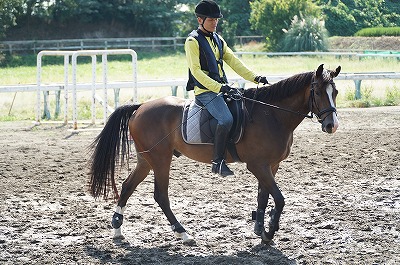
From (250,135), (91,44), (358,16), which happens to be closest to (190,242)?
(250,135)

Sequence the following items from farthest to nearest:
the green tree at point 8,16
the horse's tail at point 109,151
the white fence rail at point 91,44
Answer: the green tree at point 8,16
the white fence rail at point 91,44
the horse's tail at point 109,151

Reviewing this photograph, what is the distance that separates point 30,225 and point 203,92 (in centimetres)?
245

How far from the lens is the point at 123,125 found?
8.52m

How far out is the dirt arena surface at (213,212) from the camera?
718cm

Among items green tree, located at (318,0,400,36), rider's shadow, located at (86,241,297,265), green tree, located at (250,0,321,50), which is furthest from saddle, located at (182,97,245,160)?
green tree, located at (318,0,400,36)

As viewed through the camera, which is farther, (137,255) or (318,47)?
(318,47)

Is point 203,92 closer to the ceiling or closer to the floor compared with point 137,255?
closer to the ceiling

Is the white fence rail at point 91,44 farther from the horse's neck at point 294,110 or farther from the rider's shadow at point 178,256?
the rider's shadow at point 178,256

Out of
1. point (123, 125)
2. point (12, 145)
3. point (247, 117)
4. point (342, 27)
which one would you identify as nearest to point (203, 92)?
point (247, 117)

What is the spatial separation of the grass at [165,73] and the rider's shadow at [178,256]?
1224 cm

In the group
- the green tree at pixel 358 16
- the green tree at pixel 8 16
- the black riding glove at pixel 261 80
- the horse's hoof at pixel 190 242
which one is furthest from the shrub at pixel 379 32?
the horse's hoof at pixel 190 242

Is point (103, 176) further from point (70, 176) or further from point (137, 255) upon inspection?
point (70, 176)

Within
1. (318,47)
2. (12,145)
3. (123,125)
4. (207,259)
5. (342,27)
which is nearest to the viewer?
(207,259)

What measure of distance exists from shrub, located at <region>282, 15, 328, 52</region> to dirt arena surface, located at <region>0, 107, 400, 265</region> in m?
31.1
